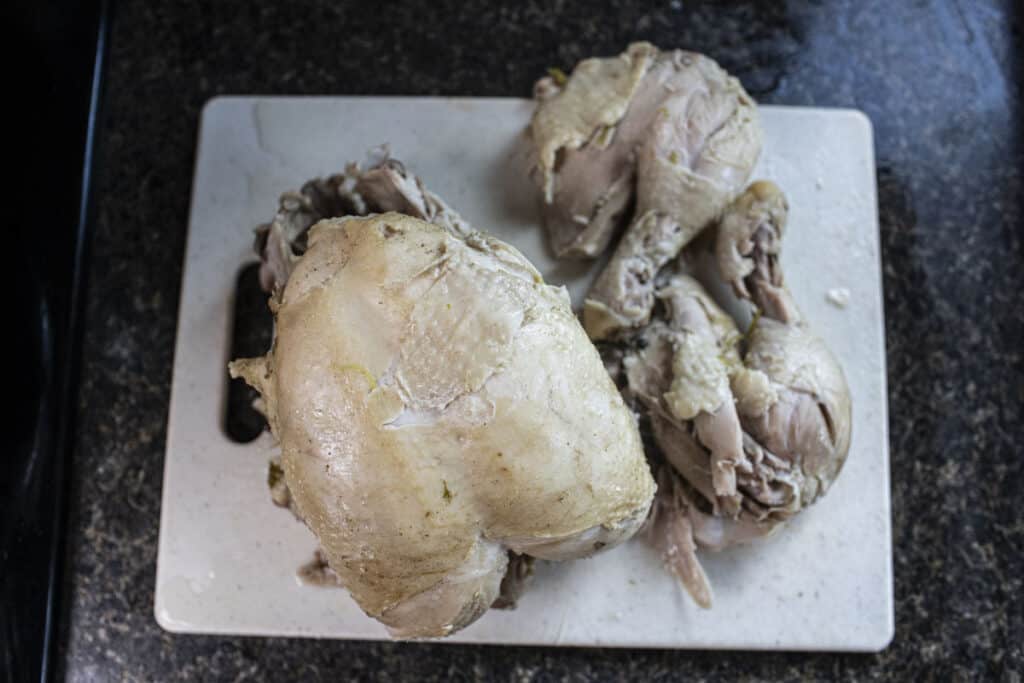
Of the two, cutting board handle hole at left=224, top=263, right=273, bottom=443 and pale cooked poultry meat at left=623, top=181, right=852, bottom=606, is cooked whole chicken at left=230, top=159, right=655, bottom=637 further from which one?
cutting board handle hole at left=224, top=263, right=273, bottom=443

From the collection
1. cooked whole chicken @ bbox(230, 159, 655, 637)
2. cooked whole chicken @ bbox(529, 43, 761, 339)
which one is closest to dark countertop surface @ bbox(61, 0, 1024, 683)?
cooked whole chicken @ bbox(529, 43, 761, 339)

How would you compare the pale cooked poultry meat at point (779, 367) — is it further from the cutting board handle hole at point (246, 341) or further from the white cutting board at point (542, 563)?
the cutting board handle hole at point (246, 341)

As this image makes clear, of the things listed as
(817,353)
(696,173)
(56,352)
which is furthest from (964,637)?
(56,352)

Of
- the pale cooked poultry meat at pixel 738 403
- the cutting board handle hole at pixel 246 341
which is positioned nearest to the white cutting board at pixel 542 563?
the cutting board handle hole at pixel 246 341

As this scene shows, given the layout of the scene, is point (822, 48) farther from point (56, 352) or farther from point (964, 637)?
point (56, 352)

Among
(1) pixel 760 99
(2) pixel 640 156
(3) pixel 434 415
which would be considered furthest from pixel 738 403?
(1) pixel 760 99

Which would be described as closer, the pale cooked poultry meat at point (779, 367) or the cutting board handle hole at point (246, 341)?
the pale cooked poultry meat at point (779, 367)
